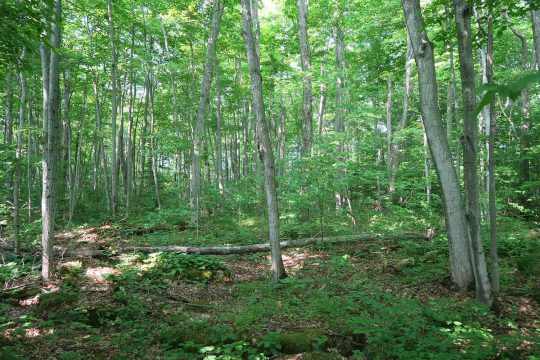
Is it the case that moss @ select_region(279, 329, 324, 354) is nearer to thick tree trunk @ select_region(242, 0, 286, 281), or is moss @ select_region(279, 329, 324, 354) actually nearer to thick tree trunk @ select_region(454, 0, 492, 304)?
thick tree trunk @ select_region(242, 0, 286, 281)

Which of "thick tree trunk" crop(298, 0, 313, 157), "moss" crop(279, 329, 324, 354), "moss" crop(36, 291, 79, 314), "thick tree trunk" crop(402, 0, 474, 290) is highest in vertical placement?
"thick tree trunk" crop(298, 0, 313, 157)

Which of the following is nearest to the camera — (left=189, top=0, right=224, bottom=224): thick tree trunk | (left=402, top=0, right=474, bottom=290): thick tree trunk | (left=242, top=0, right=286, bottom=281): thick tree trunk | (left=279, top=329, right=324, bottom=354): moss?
(left=279, top=329, right=324, bottom=354): moss

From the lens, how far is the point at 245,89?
2055 cm

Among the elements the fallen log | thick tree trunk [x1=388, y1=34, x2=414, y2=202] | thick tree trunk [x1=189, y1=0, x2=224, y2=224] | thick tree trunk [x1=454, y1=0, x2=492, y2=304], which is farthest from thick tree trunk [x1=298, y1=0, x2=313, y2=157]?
thick tree trunk [x1=454, y1=0, x2=492, y2=304]

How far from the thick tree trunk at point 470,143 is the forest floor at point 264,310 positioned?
0.54 meters

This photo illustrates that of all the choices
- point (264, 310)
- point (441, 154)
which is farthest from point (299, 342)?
point (441, 154)

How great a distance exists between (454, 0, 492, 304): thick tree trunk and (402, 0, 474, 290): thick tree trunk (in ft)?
1.72

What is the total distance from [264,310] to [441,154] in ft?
13.8

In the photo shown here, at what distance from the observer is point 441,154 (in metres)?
5.82

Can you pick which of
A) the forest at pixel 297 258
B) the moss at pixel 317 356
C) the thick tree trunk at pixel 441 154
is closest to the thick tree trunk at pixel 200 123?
the forest at pixel 297 258

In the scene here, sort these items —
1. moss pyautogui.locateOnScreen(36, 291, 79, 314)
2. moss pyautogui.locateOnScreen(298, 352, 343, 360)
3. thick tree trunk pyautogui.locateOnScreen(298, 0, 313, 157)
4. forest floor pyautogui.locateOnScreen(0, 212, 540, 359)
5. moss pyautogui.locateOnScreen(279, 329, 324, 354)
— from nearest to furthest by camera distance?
moss pyautogui.locateOnScreen(298, 352, 343, 360) < forest floor pyautogui.locateOnScreen(0, 212, 540, 359) < moss pyautogui.locateOnScreen(279, 329, 324, 354) < moss pyautogui.locateOnScreen(36, 291, 79, 314) < thick tree trunk pyautogui.locateOnScreen(298, 0, 313, 157)

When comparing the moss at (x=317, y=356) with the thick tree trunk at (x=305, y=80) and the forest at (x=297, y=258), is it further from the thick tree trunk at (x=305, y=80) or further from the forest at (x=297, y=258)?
the thick tree trunk at (x=305, y=80)

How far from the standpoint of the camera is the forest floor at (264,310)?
382 cm

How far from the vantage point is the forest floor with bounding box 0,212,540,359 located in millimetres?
3824
